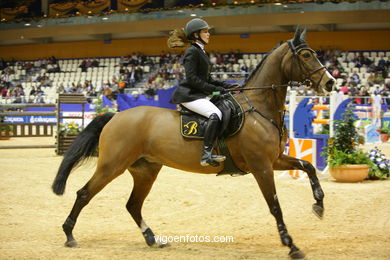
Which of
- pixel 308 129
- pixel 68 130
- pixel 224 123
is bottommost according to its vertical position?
pixel 68 130

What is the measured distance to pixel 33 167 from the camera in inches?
448

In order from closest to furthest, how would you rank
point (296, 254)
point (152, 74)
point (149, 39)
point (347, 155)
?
point (296, 254) < point (347, 155) < point (152, 74) < point (149, 39)

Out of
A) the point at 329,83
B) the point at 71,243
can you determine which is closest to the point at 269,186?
the point at 329,83

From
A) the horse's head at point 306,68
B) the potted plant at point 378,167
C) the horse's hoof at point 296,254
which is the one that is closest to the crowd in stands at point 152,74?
the potted plant at point 378,167

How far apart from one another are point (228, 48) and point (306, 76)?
29.5 m

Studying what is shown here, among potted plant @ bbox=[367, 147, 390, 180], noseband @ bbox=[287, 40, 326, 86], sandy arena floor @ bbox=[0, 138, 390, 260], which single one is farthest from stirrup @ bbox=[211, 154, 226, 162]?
potted plant @ bbox=[367, 147, 390, 180]

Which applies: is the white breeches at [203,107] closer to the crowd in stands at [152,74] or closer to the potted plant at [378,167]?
the potted plant at [378,167]

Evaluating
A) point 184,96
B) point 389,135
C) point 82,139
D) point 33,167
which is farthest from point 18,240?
point 389,135

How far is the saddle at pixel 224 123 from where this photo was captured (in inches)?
186

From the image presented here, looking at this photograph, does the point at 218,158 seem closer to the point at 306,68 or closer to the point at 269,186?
the point at 269,186

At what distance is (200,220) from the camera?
6.11 meters

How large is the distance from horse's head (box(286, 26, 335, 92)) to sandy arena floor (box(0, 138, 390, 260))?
5.59 feet

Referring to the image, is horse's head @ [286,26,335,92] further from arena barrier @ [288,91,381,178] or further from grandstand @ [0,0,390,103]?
grandstand @ [0,0,390,103]

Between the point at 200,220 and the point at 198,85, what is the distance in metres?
2.17
